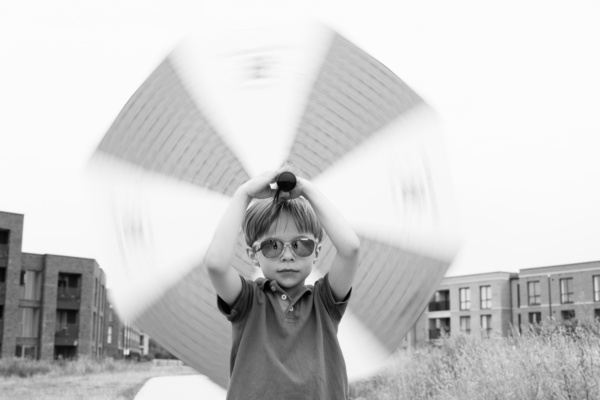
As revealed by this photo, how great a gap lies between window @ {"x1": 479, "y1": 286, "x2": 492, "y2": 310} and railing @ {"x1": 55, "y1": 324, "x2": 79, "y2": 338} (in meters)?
38.3

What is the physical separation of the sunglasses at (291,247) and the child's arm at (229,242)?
0.17 meters

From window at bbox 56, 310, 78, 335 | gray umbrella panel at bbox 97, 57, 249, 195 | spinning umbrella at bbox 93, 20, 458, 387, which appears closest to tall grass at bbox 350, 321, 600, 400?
spinning umbrella at bbox 93, 20, 458, 387

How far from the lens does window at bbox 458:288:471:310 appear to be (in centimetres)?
7083

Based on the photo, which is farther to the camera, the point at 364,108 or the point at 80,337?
the point at 80,337

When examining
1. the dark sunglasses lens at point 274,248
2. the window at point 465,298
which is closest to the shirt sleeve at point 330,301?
the dark sunglasses lens at point 274,248

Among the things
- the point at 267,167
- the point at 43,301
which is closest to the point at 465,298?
the point at 43,301

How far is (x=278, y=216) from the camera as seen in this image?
2791 millimetres

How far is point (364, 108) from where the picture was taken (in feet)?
13.4

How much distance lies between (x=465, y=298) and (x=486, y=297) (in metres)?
2.63

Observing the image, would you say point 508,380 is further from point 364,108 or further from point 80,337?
point 80,337

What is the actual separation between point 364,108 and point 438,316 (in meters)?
72.3

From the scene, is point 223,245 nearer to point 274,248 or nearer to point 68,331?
point 274,248

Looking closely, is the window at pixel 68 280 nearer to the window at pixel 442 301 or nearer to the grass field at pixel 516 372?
the window at pixel 442 301

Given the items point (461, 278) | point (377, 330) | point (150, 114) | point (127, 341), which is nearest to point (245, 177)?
point (150, 114)
